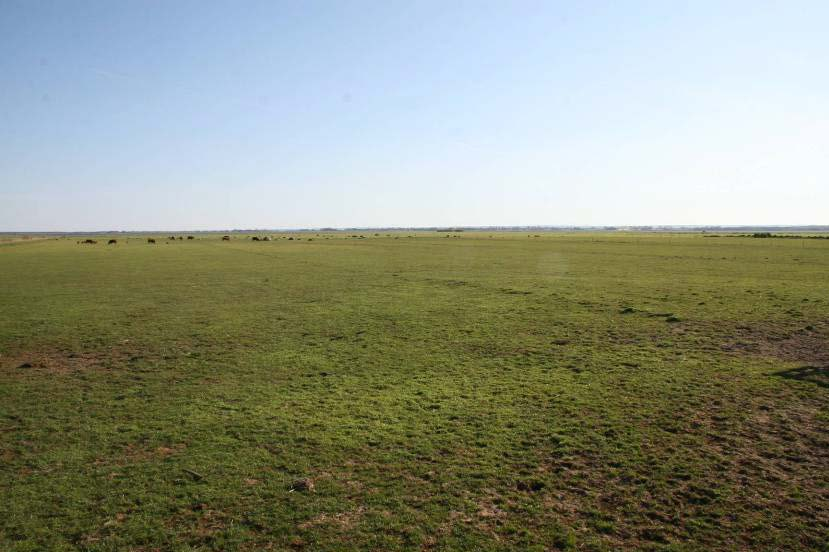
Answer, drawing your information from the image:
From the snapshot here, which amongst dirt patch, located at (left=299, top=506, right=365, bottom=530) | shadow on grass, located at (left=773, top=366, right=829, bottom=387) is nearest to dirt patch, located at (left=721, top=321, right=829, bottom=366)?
shadow on grass, located at (left=773, top=366, right=829, bottom=387)

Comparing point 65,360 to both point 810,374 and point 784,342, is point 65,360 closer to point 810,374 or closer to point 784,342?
point 810,374

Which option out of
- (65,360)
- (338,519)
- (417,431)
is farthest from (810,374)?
(65,360)

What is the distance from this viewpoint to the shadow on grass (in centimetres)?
1033

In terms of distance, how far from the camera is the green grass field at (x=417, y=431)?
5.48 metres

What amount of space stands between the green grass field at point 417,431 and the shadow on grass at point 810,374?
3.2 inches

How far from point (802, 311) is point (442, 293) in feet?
46.1

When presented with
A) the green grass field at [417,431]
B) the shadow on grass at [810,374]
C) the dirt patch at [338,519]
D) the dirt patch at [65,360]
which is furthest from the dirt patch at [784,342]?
the dirt patch at [65,360]

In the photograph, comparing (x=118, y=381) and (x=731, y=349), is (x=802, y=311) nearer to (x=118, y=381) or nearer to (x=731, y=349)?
(x=731, y=349)

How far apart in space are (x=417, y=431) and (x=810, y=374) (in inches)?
354

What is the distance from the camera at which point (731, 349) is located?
1301 cm

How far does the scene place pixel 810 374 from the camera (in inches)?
424

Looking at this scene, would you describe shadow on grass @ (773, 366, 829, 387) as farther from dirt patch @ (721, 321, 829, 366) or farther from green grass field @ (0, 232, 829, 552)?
dirt patch @ (721, 321, 829, 366)

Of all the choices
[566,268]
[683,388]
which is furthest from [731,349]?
[566,268]

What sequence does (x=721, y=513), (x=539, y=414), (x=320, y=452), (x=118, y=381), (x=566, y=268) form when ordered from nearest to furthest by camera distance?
1. (x=721, y=513)
2. (x=320, y=452)
3. (x=539, y=414)
4. (x=118, y=381)
5. (x=566, y=268)
